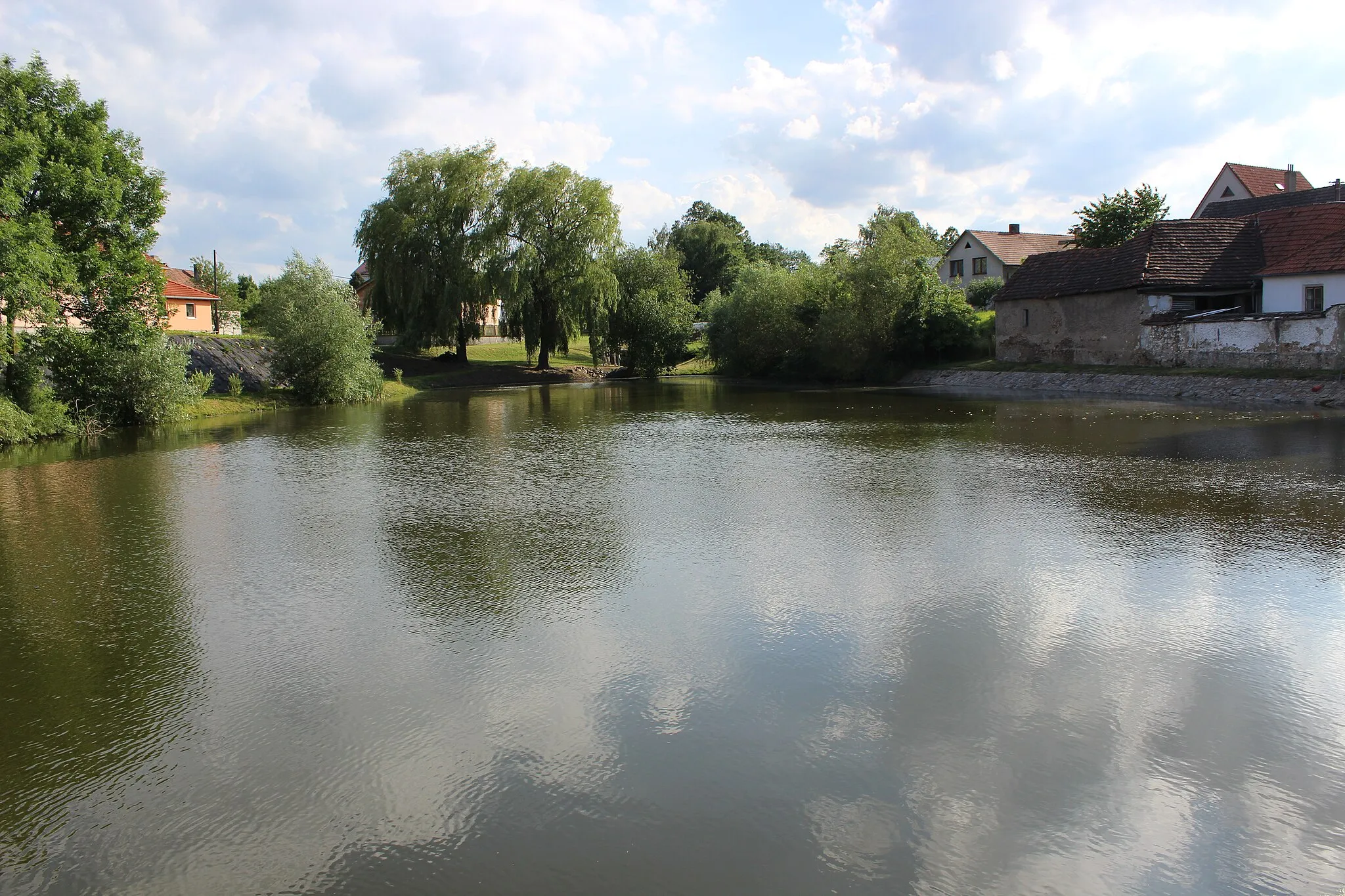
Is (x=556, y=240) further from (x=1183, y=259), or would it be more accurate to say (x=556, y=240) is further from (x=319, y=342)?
(x=1183, y=259)

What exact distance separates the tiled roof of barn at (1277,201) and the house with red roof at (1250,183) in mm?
1964

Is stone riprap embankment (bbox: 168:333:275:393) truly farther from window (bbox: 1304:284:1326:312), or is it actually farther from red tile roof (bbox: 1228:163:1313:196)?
red tile roof (bbox: 1228:163:1313:196)

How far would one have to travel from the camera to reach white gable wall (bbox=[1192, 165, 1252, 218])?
47656mm

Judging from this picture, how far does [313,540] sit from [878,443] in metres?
12.2

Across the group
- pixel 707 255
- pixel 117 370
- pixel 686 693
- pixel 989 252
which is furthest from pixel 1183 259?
pixel 707 255

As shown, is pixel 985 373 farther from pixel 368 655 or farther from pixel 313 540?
pixel 368 655

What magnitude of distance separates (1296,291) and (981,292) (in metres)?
21.3

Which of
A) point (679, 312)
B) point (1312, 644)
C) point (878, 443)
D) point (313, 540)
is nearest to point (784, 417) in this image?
point (878, 443)

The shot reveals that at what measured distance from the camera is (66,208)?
2358 centimetres

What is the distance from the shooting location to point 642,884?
172 inches

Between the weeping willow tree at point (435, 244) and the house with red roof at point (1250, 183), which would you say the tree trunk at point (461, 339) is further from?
the house with red roof at point (1250, 183)

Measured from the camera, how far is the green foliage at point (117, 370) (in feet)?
82.9

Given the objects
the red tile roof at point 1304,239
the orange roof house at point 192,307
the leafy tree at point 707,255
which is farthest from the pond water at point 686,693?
the leafy tree at point 707,255

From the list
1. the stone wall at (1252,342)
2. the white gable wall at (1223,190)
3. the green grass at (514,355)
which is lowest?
the stone wall at (1252,342)
